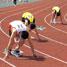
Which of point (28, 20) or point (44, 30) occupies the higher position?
point (28, 20)

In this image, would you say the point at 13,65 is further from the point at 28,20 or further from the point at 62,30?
the point at 62,30

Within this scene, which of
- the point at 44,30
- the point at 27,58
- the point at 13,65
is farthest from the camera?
the point at 44,30

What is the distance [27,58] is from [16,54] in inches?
19.3

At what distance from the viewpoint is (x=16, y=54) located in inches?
339

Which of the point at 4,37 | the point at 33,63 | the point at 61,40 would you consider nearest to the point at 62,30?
the point at 61,40

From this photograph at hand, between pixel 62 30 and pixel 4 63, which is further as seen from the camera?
pixel 62 30

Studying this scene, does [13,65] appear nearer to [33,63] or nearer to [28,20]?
[33,63]

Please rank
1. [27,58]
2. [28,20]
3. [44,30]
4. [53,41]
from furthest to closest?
[44,30] → [53,41] → [28,20] → [27,58]

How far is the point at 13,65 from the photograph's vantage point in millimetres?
7738

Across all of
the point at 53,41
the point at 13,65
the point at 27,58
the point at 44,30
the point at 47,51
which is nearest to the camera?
the point at 13,65

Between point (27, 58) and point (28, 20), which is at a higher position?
point (28, 20)

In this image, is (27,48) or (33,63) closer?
(33,63)

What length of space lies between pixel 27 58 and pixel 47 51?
1.44 metres

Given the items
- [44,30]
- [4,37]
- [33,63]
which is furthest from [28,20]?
[44,30]
